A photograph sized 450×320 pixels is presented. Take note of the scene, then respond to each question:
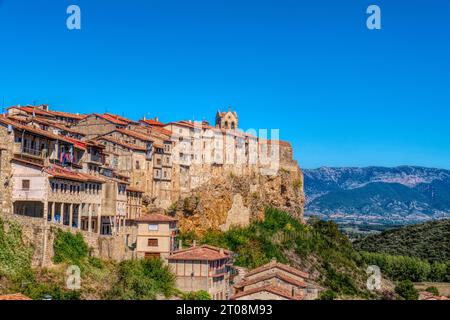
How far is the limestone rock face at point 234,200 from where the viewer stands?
69125 mm

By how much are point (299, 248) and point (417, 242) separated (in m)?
66.3

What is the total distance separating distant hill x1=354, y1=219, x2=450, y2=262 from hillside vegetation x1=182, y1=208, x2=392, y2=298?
123 ft

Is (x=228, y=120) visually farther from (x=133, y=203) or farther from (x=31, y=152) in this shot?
(x=31, y=152)

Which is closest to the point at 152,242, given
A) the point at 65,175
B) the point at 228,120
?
the point at 65,175

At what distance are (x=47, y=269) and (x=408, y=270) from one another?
7811 cm

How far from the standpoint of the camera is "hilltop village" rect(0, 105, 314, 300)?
45344 mm

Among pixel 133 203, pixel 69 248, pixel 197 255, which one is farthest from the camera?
pixel 133 203

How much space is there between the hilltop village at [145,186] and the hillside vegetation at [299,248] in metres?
2.01

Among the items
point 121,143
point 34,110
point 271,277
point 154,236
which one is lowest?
point 271,277

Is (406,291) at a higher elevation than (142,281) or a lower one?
lower

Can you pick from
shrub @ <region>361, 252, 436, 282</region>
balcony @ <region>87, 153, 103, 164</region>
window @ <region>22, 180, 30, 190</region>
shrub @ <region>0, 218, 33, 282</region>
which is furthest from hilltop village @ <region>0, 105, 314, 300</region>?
shrub @ <region>361, 252, 436, 282</region>

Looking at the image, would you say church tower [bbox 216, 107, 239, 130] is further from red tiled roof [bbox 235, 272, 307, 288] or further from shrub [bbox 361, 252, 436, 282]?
red tiled roof [bbox 235, 272, 307, 288]

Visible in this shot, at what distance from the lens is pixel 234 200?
7488 centimetres

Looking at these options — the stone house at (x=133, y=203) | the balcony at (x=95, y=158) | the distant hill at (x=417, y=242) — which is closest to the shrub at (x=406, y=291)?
the stone house at (x=133, y=203)
